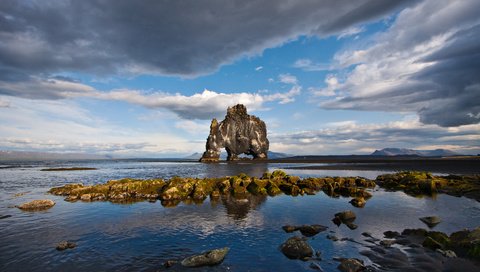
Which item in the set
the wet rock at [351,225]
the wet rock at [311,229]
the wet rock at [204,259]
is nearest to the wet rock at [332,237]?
the wet rock at [311,229]

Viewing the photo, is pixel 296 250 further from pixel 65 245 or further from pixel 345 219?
pixel 65 245

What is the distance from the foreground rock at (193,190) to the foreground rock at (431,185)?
466 centimetres

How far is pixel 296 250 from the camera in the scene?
50.7 ft

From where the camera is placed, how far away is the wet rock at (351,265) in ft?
43.0

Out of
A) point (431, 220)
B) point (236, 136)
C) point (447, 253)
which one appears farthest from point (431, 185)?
point (236, 136)

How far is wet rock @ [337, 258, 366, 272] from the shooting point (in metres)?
13.1

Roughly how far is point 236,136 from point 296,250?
529ft

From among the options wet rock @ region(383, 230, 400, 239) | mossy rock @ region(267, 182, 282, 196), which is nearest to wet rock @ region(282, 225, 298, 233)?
wet rock @ region(383, 230, 400, 239)

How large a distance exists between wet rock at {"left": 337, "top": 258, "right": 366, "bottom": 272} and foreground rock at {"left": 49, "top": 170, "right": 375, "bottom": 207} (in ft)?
70.2

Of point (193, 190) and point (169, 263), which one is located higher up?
point (193, 190)

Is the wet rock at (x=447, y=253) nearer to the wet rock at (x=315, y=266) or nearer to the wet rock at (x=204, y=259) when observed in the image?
the wet rock at (x=315, y=266)

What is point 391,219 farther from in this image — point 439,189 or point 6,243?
point 6,243

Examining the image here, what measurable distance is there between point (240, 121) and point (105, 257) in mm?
164155

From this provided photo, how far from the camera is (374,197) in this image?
109ft
